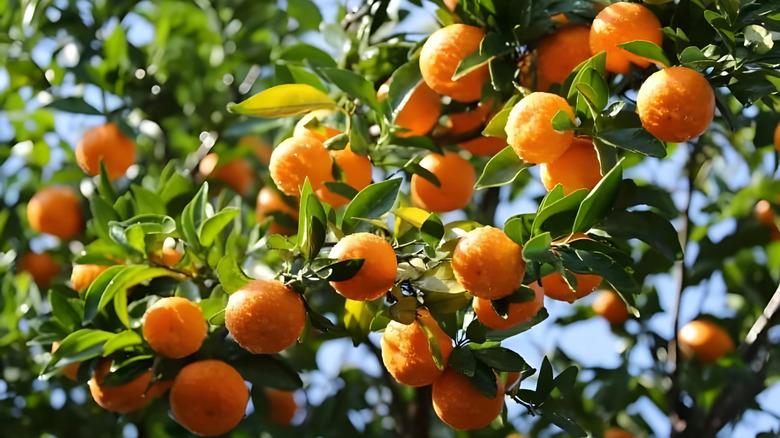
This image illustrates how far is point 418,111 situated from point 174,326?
57cm

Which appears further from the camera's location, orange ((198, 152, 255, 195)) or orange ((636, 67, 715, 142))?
orange ((198, 152, 255, 195))

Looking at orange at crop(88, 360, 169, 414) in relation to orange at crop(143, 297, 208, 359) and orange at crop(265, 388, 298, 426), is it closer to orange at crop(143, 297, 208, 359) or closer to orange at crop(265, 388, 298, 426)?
orange at crop(143, 297, 208, 359)

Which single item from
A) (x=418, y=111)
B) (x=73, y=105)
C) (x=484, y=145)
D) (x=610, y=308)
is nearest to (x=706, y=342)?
(x=610, y=308)

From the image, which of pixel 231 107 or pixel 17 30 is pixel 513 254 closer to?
pixel 231 107

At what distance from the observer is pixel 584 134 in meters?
1.53

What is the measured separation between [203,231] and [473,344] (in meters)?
0.58

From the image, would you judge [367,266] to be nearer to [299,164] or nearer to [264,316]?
[264,316]

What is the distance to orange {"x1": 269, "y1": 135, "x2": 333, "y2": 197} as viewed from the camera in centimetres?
174

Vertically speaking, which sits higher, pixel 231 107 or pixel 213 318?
pixel 231 107

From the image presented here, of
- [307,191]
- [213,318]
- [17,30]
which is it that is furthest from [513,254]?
[17,30]

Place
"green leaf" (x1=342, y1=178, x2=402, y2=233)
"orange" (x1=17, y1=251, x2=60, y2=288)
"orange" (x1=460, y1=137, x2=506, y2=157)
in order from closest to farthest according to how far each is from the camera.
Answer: "green leaf" (x1=342, y1=178, x2=402, y2=233), "orange" (x1=460, y1=137, x2=506, y2=157), "orange" (x1=17, y1=251, x2=60, y2=288)

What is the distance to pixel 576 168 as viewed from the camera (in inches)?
61.1

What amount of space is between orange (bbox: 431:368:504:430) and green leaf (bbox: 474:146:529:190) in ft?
0.98

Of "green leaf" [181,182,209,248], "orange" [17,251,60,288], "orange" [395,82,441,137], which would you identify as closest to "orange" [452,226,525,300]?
"orange" [395,82,441,137]
